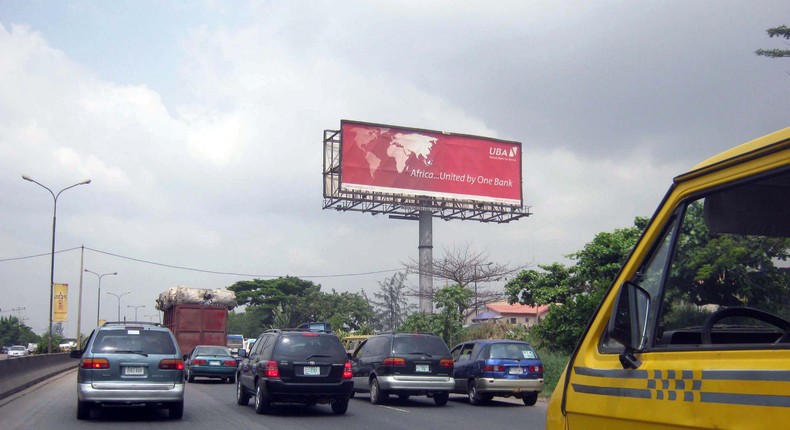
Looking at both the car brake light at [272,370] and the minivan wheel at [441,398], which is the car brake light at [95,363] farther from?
the minivan wheel at [441,398]

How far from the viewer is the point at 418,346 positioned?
18.2m

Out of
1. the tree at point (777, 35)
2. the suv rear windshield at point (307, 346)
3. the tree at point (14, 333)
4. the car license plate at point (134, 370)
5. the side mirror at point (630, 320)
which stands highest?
the tree at point (777, 35)

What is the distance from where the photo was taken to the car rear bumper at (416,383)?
697 inches

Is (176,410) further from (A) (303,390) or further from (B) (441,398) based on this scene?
(B) (441,398)

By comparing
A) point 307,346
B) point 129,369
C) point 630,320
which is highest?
point 630,320

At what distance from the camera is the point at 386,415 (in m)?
15.6

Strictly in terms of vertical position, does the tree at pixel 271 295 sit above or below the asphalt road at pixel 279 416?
above

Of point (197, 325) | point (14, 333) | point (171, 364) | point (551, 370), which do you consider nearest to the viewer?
point (171, 364)

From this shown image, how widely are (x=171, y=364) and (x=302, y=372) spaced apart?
2.64 m

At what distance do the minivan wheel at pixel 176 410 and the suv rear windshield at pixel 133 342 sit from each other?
100 centimetres

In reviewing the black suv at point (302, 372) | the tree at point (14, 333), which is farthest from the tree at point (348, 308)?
the tree at point (14, 333)

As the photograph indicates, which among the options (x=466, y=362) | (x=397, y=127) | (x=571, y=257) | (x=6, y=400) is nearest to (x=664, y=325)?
(x=466, y=362)

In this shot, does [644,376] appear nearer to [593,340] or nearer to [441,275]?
[593,340]

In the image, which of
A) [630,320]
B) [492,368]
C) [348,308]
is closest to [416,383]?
[492,368]
